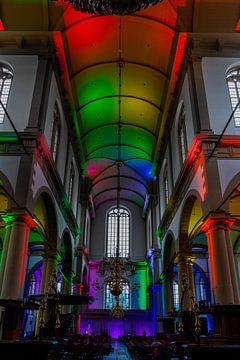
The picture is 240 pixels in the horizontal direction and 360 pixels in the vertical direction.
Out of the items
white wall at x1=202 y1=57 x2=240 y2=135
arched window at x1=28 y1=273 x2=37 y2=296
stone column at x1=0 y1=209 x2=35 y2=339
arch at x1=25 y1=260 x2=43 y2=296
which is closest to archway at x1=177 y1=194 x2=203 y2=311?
white wall at x1=202 y1=57 x2=240 y2=135

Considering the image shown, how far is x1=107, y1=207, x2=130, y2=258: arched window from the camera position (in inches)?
1234

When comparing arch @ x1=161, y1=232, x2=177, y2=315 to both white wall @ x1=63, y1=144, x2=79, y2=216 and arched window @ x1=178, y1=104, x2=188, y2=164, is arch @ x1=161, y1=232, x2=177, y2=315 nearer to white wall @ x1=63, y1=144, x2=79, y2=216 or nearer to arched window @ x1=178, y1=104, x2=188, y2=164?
arched window @ x1=178, y1=104, x2=188, y2=164

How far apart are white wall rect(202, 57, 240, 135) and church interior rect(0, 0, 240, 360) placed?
5cm

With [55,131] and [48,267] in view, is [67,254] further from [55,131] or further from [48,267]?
[55,131]

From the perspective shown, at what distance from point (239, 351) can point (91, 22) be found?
549 inches

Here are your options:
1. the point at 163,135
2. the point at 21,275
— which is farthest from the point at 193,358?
the point at 163,135

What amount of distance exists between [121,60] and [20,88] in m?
5.80

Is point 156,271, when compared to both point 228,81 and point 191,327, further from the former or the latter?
point 228,81

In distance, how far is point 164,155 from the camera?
2083 centimetres

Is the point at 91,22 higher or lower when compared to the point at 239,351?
higher

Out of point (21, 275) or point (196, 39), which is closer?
Answer: point (21, 275)

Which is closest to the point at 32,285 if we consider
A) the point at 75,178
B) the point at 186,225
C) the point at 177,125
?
the point at 75,178

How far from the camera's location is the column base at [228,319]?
9484 mm

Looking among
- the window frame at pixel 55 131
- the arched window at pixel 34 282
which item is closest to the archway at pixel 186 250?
the window frame at pixel 55 131
